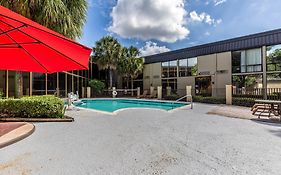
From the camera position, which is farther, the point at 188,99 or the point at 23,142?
the point at 188,99

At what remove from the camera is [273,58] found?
16859 millimetres

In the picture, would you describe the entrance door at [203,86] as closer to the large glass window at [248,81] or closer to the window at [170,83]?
the large glass window at [248,81]

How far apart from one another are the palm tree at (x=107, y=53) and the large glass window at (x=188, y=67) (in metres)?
7.57

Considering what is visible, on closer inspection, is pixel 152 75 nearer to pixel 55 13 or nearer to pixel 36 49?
pixel 55 13

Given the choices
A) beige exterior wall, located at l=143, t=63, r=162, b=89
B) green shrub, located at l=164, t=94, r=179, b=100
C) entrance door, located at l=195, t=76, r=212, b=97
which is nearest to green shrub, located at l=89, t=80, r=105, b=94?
beige exterior wall, located at l=143, t=63, r=162, b=89

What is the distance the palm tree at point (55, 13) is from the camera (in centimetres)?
826

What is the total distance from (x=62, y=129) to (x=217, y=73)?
1783cm

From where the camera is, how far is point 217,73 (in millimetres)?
20562

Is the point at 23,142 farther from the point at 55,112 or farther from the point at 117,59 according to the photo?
the point at 117,59

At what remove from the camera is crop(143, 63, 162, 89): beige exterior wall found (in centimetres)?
2689

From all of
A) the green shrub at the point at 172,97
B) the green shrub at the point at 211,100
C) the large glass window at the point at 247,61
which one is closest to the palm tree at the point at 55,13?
the green shrub at the point at 211,100

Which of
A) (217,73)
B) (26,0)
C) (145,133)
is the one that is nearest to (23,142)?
(145,133)

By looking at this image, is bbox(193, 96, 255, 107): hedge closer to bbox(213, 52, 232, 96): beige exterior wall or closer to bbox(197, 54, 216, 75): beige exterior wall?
bbox(213, 52, 232, 96): beige exterior wall

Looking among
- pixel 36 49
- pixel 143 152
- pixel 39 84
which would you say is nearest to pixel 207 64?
pixel 39 84
